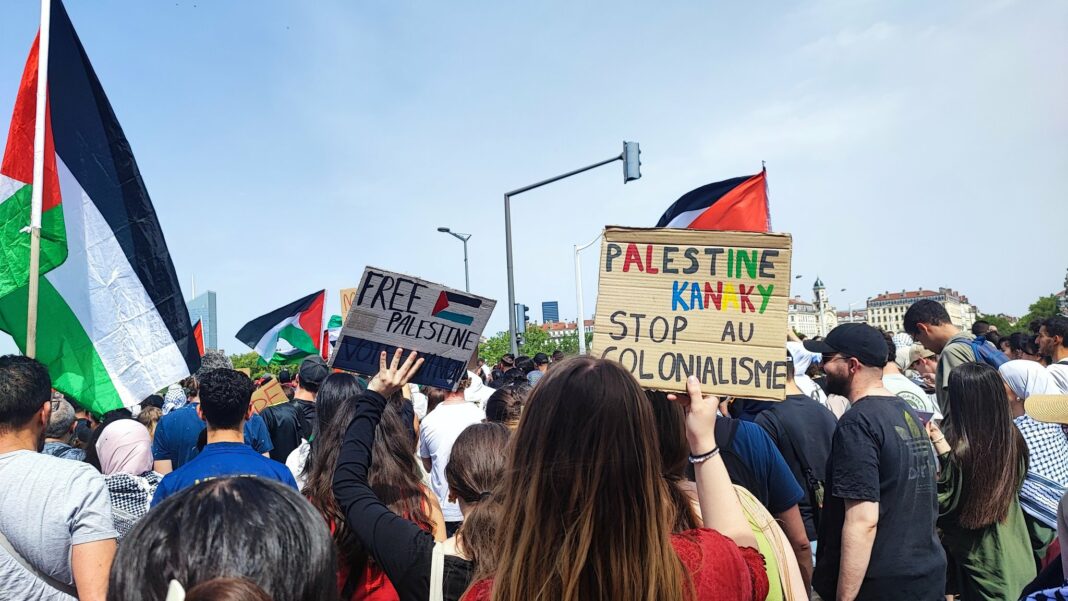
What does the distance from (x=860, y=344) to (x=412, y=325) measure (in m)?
2.24

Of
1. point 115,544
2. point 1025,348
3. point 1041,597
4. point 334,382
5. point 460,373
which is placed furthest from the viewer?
point 1025,348

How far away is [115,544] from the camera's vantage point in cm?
283

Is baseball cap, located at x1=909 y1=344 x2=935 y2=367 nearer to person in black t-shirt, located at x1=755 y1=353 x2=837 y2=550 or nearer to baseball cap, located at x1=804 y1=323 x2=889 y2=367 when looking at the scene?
person in black t-shirt, located at x1=755 y1=353 x2=837 y2=550

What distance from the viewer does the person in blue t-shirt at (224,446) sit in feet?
11.2

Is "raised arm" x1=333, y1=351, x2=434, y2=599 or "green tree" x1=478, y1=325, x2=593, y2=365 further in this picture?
"green tree" x1=478, y1=325, x2=593, y2=365

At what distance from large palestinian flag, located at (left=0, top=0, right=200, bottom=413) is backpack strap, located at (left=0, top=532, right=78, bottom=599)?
2234 millimetres

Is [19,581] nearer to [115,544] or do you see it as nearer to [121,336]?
[115,544]

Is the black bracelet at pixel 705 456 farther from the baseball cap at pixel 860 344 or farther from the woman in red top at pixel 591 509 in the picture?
the baseball cap at pixel 860 344

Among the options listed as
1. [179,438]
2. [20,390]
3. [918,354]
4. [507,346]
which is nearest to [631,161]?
[918,354]

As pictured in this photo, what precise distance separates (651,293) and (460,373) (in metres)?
1.31

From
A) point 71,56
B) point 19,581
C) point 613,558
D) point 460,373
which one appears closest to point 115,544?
point 19,581

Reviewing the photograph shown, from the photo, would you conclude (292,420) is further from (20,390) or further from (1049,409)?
(1049,409)

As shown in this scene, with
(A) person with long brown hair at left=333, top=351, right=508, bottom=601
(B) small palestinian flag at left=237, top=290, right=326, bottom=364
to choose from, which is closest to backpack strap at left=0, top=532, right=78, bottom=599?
(A) person with long brown hair at left=333, top=351, right=508, bottom=601

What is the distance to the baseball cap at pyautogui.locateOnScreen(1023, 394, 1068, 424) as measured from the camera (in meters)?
2.63
